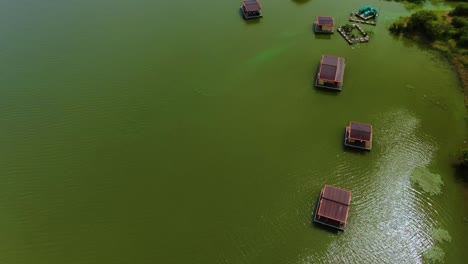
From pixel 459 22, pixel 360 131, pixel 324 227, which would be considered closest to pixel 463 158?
pixel 360 131

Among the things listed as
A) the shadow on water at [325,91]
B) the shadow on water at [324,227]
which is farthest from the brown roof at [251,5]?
the shadow on water at [324,227]

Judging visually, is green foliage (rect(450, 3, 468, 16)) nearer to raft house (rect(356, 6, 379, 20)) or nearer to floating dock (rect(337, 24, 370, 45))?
raft house (rect(356, 6, 379, 20))

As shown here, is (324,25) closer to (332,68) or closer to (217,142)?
(332,68)

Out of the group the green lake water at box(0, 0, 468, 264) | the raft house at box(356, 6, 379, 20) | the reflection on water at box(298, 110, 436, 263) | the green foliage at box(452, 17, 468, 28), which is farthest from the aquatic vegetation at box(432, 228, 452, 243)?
the raft house at box(356, 6, 379, 20)

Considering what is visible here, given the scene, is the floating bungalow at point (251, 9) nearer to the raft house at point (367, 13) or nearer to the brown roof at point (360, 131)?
the raft house at point (367, 13)

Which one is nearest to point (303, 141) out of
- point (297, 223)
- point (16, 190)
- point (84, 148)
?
point (297, 223)
